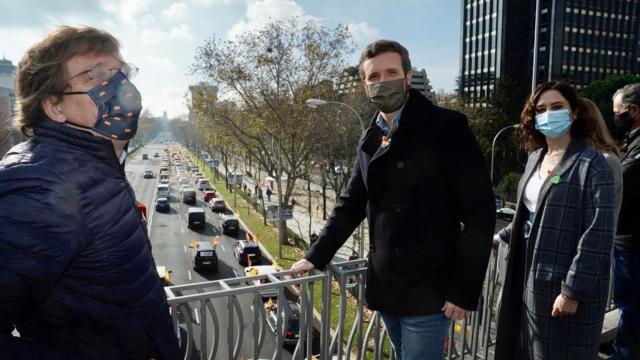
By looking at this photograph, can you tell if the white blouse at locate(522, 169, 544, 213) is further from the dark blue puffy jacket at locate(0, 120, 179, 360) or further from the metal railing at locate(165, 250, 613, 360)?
A: the dark blue puffy jacket at locate(0, 120, 179, 360)

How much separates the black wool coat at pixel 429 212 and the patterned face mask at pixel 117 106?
126cm

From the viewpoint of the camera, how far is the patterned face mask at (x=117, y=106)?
1.78 meters

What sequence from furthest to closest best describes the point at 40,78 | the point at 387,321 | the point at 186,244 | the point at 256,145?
the point at 186,244 → the point at 256,145 → the point at 387,321 → the point at 40,78

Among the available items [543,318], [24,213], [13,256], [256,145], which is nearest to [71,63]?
[24,213]

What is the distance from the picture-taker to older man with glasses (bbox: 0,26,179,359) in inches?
53.4

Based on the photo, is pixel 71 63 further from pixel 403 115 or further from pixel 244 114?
pixel 244 114

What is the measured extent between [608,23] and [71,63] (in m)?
83.6

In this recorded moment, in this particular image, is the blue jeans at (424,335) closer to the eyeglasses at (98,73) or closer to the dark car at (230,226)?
the eyeglasses at (98,73)

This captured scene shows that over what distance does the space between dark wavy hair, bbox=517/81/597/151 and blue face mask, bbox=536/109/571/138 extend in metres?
0.05

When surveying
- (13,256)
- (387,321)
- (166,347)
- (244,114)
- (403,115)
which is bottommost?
(387,321)

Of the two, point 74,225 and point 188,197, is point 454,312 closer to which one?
point 74,225

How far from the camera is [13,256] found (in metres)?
1.32

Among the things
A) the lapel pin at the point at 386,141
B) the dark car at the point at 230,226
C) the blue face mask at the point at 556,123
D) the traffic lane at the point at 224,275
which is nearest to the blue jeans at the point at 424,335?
the lapel pin at the point at 386,141

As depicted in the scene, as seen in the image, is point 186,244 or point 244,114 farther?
point 186,244
